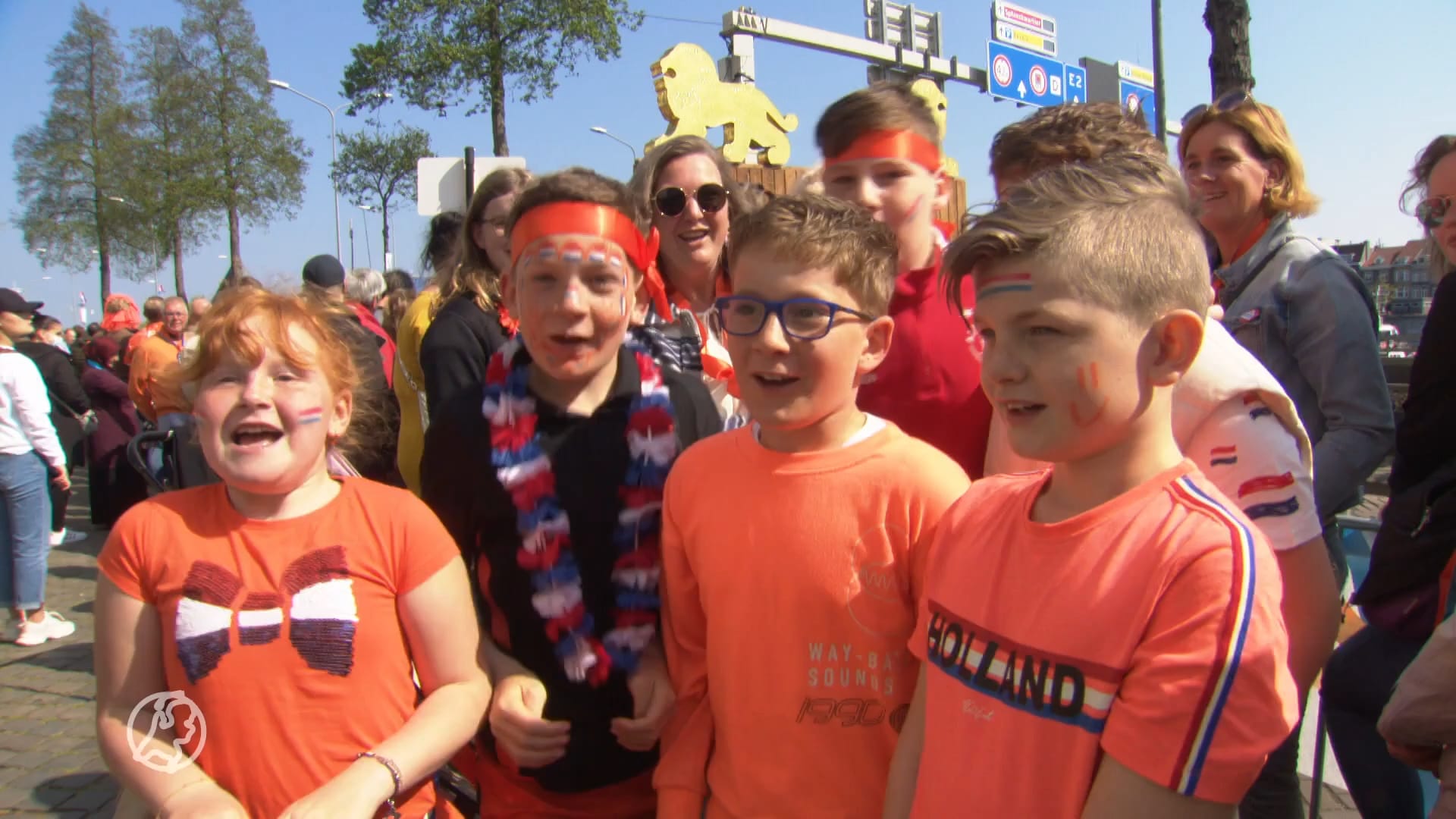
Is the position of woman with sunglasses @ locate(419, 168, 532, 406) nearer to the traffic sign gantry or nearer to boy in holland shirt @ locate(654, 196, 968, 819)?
boy in holland shirt @ locate(654, 196, 968, 819)

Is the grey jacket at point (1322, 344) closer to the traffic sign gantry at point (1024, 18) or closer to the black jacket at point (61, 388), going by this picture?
the black jacket at point (61, 388)

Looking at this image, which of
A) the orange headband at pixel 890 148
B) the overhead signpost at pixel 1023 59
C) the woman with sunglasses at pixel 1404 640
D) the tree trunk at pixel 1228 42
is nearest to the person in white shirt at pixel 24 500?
the orange headband at pixel 890 148

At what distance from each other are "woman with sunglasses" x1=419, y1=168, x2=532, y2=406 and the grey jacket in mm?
2299

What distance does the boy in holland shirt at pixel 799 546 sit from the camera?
168cm

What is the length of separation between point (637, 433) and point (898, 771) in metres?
0.90

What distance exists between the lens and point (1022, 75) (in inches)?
780

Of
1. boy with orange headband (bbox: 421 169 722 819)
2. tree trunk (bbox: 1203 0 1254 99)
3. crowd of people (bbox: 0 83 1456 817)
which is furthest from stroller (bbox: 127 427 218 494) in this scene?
tree trunk (bbox: 1203 0 1254 99)

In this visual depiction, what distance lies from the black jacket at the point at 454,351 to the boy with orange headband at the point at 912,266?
4.57 feet

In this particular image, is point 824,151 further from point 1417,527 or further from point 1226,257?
point 1417,527

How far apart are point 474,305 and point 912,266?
170 centimetres

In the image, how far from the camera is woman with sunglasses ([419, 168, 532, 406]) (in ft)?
10.4

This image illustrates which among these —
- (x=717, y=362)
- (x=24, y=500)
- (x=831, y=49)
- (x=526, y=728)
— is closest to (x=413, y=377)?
(x=717, y=362)

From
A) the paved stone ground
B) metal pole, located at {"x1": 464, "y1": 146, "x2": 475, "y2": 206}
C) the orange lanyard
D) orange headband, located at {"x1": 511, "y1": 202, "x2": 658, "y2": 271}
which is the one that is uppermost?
metal pole, located at {"x1": 464, "y1": 146, "x2": 475, "y2": 206}

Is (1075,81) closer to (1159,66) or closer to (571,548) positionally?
(1159,66)
